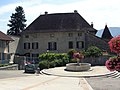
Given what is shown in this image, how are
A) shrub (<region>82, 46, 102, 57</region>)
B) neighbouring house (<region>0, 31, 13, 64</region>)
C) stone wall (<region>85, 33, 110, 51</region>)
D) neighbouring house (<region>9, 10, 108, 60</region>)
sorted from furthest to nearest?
neighbouring house (<region>9, 10, 108, 60</region>) → stone wall (<region>85, 33, 110, 51</region>) → neighbouring house (<region>0, 31, 13, 64</region>) → shrub (<region>82, 46, 102, 57</region>)

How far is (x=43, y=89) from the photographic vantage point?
68.7 ft

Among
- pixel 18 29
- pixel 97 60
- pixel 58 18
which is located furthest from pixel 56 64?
pixel 18 29

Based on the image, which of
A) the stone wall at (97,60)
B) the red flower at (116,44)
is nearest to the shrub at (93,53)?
the stone wall at (97,60)

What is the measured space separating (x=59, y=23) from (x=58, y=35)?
2.56 metres

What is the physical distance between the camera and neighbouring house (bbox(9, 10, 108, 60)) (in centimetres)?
5597

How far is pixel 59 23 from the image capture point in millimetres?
58219

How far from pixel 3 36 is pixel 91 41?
54.3 ft

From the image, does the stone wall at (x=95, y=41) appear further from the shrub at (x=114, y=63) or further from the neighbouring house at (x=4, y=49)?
the shrub at (x=114, y=63)

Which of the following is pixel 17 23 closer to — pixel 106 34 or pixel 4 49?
pixel 106 34

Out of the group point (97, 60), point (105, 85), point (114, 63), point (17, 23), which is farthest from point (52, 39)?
point (114, 63)

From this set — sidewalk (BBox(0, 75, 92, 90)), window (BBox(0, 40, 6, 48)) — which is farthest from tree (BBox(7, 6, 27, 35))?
sidewalk (BBox(0, 75, 92, 90))

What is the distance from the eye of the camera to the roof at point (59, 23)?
56938 millimetres

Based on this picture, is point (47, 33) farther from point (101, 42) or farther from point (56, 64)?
point (56, 64)

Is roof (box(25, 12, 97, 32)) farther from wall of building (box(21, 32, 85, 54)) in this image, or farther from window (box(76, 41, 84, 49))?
window (box(76, 41, 84, 49))
